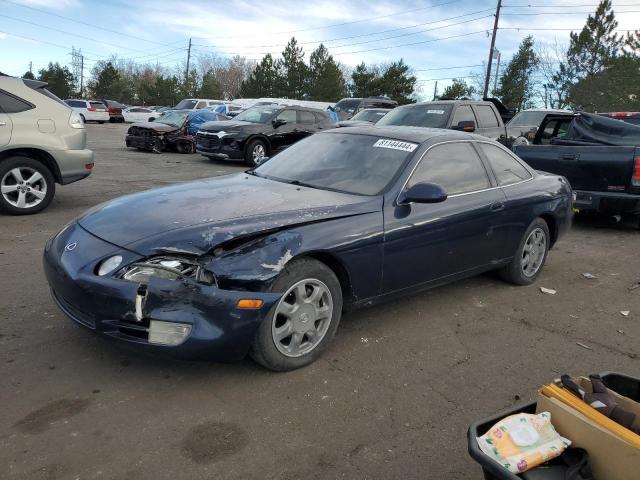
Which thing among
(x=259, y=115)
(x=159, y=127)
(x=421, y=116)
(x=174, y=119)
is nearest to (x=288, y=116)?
(x=259, y=115)

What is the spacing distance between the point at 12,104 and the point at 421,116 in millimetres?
7082

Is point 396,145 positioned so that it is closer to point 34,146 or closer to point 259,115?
point 34,146

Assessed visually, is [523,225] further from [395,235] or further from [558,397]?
[558,397]

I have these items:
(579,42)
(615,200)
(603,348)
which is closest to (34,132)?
(603,348)

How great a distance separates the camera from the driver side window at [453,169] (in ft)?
13.8

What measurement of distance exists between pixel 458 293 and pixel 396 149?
157 centimetres

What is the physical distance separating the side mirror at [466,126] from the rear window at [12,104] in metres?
7.34

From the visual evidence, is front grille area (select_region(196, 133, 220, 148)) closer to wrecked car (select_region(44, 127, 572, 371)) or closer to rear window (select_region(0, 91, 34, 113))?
rear window (select_region(0, 91, 34, 113))

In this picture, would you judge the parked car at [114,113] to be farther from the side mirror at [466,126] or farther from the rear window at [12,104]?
the rear window at [12,104]

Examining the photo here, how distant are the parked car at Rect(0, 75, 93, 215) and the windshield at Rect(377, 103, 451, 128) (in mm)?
5561

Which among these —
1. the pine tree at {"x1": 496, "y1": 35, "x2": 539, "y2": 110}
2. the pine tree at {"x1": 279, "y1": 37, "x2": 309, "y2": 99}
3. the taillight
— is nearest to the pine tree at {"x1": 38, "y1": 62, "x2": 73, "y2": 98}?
the pine tree at {"x1": 279, "y1": 37, "x2": 309, "y2": 99}

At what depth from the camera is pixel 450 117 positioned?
34.3ft

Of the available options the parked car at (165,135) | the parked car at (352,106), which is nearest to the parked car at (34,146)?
the parked car at (165,135)

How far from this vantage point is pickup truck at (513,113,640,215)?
7258 millimetres
